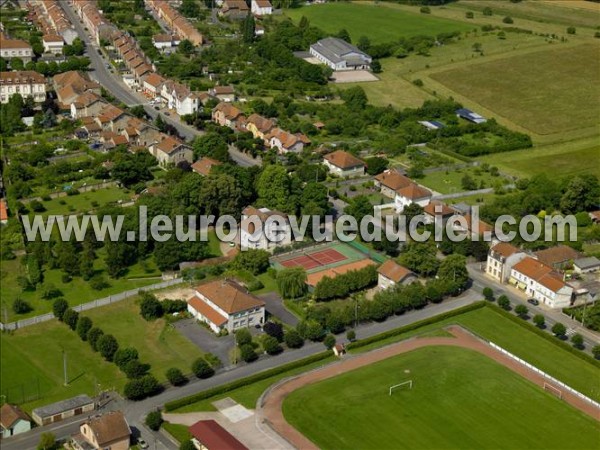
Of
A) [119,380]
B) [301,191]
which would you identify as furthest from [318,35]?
[119,380]

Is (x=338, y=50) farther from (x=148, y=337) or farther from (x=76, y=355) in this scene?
(x=76, y=355)

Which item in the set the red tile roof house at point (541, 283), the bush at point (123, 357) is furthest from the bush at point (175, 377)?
the red tile roof house at point (541, 283)

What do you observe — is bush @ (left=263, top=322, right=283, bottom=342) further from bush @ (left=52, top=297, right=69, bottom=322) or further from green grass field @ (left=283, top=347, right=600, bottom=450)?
bush @ (left=52, top=297, right=69, bottom=322)

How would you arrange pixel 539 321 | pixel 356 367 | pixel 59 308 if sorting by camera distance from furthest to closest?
pixel 539 321 < pixel 59 308 < pixel 356 367

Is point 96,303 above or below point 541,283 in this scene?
above

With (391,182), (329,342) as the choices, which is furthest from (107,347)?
(391,182)
